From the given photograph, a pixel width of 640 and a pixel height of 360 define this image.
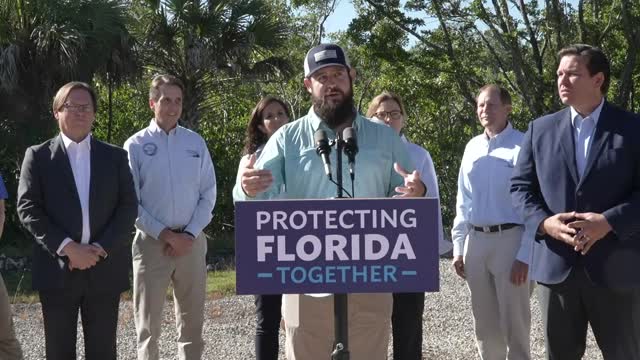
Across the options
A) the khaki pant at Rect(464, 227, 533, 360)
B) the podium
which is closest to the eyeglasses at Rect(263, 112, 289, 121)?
the khaki pant at Rect(464, 227, 533, 360)

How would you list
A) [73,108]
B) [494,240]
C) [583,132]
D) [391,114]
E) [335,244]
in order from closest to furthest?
[335,244], [583,132], [73,108], [494,240], [391,114]

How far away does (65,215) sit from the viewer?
5.23 meters

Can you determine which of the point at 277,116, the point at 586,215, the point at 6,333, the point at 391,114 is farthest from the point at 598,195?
the point at 6,333

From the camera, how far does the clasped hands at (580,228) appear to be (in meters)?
4.22

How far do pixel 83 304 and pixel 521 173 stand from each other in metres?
2.71

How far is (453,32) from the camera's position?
16.8 m

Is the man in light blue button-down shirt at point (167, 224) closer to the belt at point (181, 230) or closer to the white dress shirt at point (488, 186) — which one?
the belt at point (181, 230)

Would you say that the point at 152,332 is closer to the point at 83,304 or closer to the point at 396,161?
the point at 83,304

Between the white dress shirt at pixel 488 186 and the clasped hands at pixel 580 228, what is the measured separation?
142 centimetres

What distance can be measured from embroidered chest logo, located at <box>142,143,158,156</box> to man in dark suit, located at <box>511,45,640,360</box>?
2741 millimetres

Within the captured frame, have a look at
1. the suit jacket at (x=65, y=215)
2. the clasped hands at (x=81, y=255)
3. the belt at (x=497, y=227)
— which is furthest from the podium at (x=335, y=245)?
the belt at (x=497, y=227)

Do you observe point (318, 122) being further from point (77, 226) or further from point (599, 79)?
point (77, 226)

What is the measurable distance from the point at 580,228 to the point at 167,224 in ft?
9.81

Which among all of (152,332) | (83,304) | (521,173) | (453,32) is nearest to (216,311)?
(152,332)
